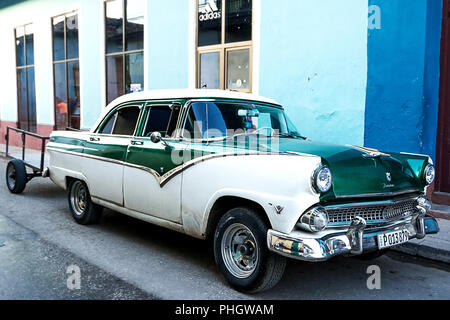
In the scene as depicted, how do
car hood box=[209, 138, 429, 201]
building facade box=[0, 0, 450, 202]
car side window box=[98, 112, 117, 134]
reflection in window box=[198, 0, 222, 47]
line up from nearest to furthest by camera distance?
car hood box=[209, 138, 429, 201]
car side window box=[98, 112, 117, 134]
building facade box=[0, 0, 450, 202]
reflection in window box=[198, 0, 222, 47]

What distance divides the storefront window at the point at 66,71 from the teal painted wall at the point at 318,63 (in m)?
8.03

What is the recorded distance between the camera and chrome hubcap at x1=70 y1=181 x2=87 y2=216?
595 cm

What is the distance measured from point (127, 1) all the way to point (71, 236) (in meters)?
8.67

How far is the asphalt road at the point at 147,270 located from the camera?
370 cm

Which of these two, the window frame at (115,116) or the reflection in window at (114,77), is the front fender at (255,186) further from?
the reflection in window at (114,77)

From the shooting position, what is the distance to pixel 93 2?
12930 mm

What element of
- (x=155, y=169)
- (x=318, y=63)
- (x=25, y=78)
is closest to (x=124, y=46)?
(x=318, y=63)

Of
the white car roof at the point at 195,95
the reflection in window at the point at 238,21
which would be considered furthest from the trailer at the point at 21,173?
the reflection in window at the point at 238,21

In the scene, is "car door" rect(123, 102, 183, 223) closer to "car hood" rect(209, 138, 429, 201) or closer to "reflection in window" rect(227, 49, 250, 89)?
"car hood" rect(209, 138, 429, 201)

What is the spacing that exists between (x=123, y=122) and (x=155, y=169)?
1136mm

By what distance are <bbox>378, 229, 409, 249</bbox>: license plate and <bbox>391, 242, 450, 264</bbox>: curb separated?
135cm

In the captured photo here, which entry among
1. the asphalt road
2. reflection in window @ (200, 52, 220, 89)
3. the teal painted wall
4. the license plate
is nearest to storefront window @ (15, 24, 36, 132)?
reflection in window @ (200, 52, 220, 89)

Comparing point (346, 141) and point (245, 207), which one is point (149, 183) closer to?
point (245, 207)
